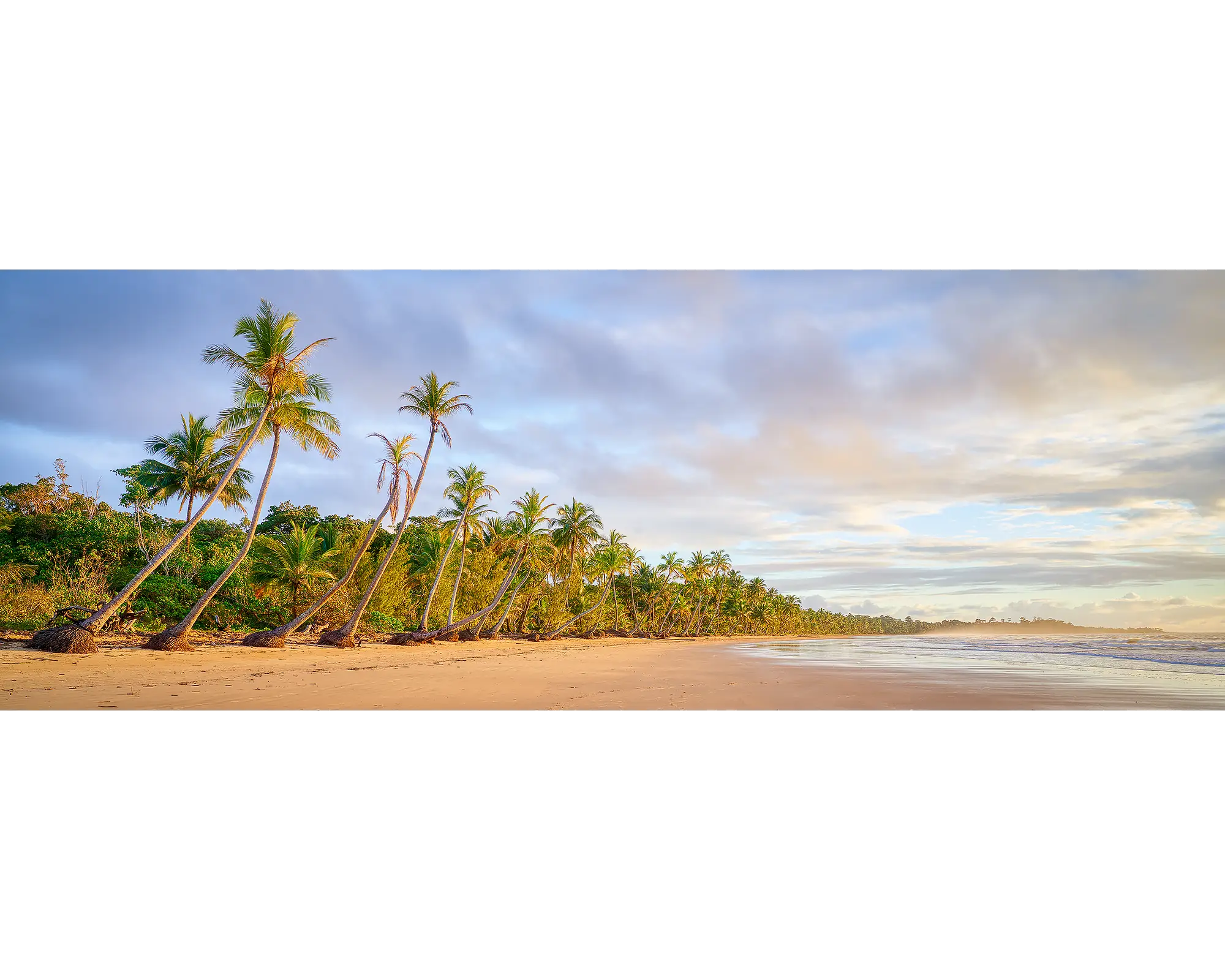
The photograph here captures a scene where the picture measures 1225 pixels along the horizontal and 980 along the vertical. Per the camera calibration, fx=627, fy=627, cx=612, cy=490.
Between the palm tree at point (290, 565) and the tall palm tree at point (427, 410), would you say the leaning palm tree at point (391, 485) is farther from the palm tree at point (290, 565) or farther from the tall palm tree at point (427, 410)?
the palm tree at point (290, 565)

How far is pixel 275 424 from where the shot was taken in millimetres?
16500

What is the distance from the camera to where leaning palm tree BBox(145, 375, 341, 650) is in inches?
626

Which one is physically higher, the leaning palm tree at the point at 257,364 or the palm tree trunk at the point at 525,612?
the leaning palm tree at the point at 257,364

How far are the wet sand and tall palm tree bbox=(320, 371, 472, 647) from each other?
470 centimetres

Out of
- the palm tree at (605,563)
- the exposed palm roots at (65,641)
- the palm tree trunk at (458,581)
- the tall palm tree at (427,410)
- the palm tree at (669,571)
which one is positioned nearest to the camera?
the exposed palm roots at (65,641)

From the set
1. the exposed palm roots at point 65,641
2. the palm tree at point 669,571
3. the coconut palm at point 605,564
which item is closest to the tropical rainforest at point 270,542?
the exposed palm roots at point 65,641

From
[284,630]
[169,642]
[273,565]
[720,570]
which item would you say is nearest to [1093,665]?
[284,630]

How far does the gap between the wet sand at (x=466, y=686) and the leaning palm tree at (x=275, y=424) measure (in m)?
2.64

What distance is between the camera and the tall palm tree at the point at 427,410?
67.4ft

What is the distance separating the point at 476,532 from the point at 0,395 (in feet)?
76.1

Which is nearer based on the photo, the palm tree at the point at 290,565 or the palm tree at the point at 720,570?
the palm tree at the point at 290,565

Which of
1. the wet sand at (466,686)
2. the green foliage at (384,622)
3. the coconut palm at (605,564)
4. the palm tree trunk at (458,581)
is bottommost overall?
the wet sand at (466,686)

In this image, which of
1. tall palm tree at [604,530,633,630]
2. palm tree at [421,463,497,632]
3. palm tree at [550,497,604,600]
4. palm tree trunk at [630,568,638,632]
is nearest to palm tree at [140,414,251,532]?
palm tree at [421,463,497,632]

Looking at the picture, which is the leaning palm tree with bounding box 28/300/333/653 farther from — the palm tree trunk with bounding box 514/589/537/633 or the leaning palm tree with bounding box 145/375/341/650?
the palm tree trunk with bounding box 514/589/537/633
